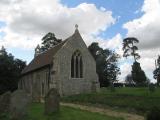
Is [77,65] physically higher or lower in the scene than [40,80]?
higher

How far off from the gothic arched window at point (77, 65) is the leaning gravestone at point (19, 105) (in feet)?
70.3

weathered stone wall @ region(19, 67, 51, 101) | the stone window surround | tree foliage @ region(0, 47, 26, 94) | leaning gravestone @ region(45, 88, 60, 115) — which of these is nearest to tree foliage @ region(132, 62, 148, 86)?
weathered stone wall @ region(19, 67, 51, 101)

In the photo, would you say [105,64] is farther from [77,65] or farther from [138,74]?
[77,65]

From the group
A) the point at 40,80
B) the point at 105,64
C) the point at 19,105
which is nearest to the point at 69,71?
the point at 40,80

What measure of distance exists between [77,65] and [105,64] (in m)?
37.8

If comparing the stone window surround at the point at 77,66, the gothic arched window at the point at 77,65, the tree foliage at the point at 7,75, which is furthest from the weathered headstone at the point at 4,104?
the tree foliage at the point at 7,75

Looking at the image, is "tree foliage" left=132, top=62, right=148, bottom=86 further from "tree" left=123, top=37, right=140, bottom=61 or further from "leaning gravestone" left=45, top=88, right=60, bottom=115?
"leaning gravestone" left=45, top=88, right=60, bottom=115

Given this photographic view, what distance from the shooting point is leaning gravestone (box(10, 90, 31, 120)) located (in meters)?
17.6

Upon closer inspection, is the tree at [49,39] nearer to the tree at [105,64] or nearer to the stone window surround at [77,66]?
the tree at [105,64]

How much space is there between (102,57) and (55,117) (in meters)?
59.5

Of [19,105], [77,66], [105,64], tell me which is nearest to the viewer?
[19,105]

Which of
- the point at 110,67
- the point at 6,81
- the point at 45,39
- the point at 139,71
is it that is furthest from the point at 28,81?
the point at 110,67

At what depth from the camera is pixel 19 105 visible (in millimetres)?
17938

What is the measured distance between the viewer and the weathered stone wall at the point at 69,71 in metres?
38.6
